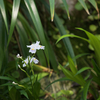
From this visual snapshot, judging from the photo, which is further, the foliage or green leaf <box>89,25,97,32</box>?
green leaf <box>89,25,97,32</box>

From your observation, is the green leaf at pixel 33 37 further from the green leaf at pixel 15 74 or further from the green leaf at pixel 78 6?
the green leaf at pixel 78 6

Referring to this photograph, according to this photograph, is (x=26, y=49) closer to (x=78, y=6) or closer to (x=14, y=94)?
(x=14, y=94)

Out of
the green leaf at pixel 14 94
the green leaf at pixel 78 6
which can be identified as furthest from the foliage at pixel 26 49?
the green leaf at pixel 78 6

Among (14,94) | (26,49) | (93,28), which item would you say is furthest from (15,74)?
(93,28)

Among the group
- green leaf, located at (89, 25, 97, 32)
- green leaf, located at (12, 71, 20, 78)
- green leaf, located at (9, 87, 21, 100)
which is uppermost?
green leaf, located at (89, 25, 97, 32)

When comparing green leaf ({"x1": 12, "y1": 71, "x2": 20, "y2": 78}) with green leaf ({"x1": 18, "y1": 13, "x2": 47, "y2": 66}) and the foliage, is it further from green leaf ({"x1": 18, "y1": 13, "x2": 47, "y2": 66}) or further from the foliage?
green leaf ({"x1": 18, "y1": 13, "x2": 47, "y2": 66})

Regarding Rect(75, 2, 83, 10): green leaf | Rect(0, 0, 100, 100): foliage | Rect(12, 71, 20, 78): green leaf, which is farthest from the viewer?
Rect(75, 2, 83, 10): green leaf

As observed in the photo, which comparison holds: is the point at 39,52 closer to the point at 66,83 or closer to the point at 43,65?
the point at 43,65

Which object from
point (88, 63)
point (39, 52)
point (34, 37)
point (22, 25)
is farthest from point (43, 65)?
point (88, 63)

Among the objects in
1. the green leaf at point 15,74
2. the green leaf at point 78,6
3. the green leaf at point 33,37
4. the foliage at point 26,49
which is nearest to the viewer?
the foliage at point 26,49

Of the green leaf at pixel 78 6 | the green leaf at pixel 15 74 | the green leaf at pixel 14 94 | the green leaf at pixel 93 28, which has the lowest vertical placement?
the green leaf at pixel 14 94

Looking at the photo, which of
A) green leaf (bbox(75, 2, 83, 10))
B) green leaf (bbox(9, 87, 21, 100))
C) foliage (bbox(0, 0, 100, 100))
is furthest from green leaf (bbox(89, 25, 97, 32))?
green leaf (bbox(9, 87, 21, 100))
